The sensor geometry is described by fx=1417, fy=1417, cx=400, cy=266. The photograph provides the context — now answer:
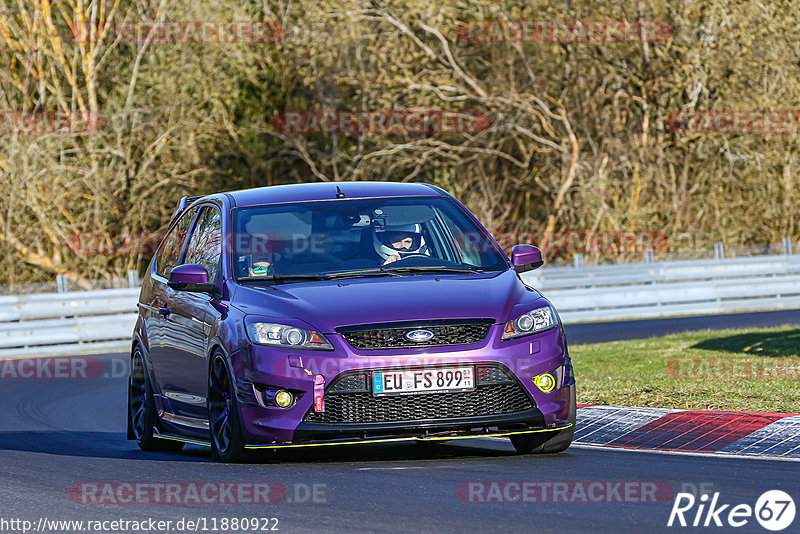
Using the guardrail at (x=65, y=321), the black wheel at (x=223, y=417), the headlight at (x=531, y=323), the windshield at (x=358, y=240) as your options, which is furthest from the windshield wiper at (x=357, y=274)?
the guardrail at (x=65, y=321)

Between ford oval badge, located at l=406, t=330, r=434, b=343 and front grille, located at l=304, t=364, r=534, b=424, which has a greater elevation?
ford oval badge, located at l=406, t=330, r=434, b=343

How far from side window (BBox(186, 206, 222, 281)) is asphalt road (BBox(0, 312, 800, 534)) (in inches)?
51.4

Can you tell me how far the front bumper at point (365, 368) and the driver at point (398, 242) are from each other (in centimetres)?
121

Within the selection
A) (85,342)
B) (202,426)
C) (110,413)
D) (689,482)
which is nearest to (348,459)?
(202,426)

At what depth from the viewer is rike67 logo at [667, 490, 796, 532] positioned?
20.0 ft

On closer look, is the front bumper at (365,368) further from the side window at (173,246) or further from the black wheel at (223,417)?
the side window at (173,246)

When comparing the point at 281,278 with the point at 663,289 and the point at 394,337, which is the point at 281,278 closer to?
the point at 394,337

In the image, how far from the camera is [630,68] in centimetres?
3275

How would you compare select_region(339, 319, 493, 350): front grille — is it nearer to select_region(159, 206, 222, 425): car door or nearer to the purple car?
the purple car

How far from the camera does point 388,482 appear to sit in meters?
7.55

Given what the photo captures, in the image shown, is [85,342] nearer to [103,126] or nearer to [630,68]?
[103,126]

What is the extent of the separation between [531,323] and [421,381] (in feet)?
2.58

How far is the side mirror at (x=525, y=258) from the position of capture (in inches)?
366

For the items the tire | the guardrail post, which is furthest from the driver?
the guardrail post
